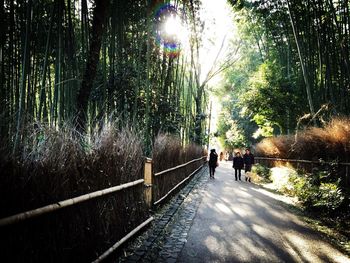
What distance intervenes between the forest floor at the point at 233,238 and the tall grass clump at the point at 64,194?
0.51 metres

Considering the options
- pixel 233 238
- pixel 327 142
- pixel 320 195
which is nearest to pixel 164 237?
pixel 233 238

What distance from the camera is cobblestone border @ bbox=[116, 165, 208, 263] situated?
3.31 meters

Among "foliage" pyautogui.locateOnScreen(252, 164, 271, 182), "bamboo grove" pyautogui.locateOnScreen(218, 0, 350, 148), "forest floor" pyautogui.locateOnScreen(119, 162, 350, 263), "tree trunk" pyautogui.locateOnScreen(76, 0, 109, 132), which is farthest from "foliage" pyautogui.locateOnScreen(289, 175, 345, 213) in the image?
"foliage" pyautogui.locateOnScreen(252, 164, 271, 182)

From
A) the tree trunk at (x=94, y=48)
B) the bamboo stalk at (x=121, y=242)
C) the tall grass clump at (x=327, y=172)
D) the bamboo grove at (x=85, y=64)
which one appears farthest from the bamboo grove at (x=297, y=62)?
the bamboo stalk at (x=121, y=242)

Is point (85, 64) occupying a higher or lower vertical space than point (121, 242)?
higher

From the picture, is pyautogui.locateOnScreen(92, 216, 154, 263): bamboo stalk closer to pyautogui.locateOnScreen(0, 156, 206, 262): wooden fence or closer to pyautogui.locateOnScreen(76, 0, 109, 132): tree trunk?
pyautogui.locateOnScreen(0, 156, 206, 262): wooden fence

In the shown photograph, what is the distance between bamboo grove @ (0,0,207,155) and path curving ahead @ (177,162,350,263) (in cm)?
196

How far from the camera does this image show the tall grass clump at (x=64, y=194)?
1.78 meters

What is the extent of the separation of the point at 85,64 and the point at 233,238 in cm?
534

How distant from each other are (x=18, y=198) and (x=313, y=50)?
8.07 metres

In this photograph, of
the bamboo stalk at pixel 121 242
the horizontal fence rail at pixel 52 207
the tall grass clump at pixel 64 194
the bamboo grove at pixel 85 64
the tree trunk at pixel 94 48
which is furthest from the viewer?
the tree trunk at pixel 94 48

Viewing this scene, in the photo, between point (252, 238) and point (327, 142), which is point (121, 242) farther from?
point (327, 142)

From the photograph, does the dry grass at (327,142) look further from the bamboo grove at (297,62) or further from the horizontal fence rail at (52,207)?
the horizontal fence rail at (52,207)

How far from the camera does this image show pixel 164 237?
4086 millimetres
